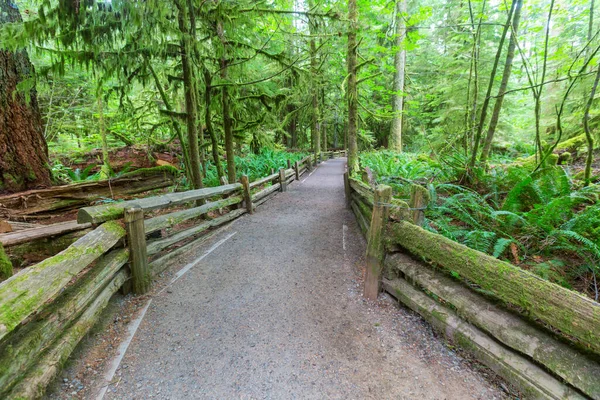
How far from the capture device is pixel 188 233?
526 cm

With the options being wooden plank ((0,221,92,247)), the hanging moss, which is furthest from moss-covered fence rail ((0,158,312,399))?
wooden plank ((0,221,92,247))

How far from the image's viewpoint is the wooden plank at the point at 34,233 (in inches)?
134

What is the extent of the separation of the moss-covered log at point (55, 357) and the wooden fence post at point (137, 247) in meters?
0.57

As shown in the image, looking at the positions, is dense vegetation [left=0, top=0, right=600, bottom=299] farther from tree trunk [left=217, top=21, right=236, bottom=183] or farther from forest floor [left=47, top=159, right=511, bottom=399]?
forest floor [left=47, top=159, right=511, bottom=399]

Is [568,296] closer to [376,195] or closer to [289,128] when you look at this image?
[376,195]

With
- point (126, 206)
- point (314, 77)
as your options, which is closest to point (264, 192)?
point (314, 77)

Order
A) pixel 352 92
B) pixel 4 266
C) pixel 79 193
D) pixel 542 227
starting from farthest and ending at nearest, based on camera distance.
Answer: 1. pixel 352 92
2. pixel 79 193
3. pixel 542 227
4. pixel 4 266

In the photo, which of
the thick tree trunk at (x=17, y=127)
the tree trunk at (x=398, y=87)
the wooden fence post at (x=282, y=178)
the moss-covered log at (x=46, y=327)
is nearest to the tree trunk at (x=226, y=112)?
the wooden fence post at (x=282, y=178)

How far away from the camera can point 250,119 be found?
29.2 feet

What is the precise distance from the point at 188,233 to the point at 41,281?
10.4 feet

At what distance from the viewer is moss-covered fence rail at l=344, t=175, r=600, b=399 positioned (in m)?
1.73

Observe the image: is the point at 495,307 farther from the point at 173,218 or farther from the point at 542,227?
the point at 173,218

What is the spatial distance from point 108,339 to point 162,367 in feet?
2.74

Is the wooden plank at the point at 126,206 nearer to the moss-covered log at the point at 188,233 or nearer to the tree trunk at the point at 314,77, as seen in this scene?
the moss-covered log at the point at 188,233
